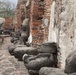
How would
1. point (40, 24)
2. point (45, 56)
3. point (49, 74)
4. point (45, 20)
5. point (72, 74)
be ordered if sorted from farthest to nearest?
point (40, 24) < point (45, 20) < point (45, 56) < point (49, 74) < point (72, 74)

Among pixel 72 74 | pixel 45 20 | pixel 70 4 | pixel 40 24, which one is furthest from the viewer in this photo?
pixel 40 24

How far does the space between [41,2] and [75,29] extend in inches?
156

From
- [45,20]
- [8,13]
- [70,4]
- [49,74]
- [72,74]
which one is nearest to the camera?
A: [72,74]

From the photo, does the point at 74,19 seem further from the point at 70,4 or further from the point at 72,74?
the point at 72,74

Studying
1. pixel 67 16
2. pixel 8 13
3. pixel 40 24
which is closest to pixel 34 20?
pixel 40 24

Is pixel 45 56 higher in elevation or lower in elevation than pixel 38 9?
lower

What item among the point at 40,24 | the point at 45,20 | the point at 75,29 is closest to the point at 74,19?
the point at 75,29

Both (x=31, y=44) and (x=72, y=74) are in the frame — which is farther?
(x=31, y=44)

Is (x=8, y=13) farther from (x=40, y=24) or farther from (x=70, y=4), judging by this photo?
(x=70, y=4)

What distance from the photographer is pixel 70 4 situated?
4.18 meters

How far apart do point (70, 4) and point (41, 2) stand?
359 centimetres

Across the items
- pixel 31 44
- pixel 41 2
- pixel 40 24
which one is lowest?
pixel 31 44

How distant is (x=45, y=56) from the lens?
4.90 metres

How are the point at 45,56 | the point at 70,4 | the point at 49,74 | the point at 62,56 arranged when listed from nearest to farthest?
the point at 49,74
the point at 70,4
the point at 62,56
the point at 45,56
